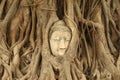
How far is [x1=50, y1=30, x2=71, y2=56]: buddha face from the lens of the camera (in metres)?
3.06

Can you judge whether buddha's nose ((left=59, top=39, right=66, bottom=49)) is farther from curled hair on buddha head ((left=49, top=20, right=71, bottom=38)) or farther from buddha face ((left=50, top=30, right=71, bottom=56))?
curled hair on buddha head ((left=49, top=20, right=71, bottom=38))

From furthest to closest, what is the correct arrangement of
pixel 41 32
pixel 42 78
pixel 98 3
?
pixel 98 3, pixel 41 32, pixel 42 78

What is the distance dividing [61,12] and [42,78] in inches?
33.0

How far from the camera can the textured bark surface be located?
3020mm

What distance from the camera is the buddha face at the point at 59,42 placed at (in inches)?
120

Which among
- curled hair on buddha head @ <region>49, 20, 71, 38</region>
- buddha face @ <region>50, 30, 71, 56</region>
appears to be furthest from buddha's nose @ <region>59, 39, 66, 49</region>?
curled hair on buddha head @ <region>49, 20, 71, 38</region>

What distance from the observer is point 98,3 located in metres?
3.53

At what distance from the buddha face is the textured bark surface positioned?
45mm

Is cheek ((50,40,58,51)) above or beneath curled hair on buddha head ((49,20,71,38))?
beneath

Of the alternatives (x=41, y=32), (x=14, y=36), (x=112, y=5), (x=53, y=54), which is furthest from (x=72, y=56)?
(x=112, y=5)

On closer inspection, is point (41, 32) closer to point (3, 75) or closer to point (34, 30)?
point (34, 30)

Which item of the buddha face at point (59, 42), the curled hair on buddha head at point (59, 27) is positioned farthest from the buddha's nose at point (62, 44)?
the curled hair on buddha head at point (59, 27)

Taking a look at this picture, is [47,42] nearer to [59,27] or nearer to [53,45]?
[53,45]

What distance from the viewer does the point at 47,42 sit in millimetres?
3070
